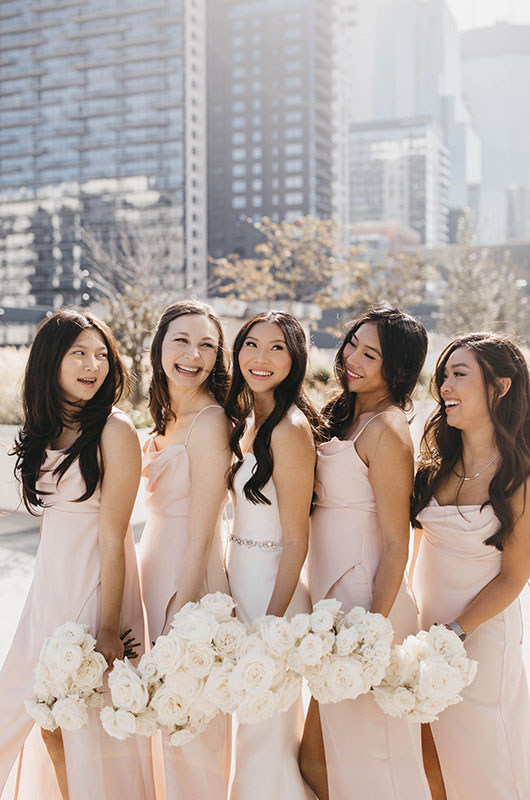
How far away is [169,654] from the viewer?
2041mm

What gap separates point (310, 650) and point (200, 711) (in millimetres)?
389

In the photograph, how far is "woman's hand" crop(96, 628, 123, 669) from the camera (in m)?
2.46

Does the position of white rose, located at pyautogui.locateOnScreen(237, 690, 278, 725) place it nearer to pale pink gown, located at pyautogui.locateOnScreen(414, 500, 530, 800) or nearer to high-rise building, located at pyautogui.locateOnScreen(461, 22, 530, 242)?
pale pink gown, located at pyautogui.locateOnScreen(414, 500, 530, 800)

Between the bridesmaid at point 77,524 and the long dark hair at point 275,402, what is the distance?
419mm

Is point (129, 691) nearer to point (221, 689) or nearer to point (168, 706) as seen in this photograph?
point (168, 706)

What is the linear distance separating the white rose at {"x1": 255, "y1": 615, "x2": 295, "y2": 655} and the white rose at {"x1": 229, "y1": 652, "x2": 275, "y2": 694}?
49 mm

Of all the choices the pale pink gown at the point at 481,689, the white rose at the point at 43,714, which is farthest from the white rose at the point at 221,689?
the pale pink gown at the point at 481,689

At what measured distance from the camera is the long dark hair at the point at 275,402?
2.56 meters

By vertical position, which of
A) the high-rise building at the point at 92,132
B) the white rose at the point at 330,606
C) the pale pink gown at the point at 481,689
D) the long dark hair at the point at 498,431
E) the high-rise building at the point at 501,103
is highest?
the high-rise building at the point at 501,103

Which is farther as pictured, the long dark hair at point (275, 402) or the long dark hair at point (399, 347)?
the long dark hair at point (399, 347)

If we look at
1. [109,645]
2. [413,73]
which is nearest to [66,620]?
[109,645]

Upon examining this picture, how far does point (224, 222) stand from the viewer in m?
87.4

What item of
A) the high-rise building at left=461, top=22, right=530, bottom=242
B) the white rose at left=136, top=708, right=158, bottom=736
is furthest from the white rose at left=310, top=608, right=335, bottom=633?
the high-rise building at left=461, top=22, right=530, bottom=242

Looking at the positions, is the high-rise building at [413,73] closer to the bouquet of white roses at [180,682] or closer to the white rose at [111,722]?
the bouquet of white roses at [180,682]
